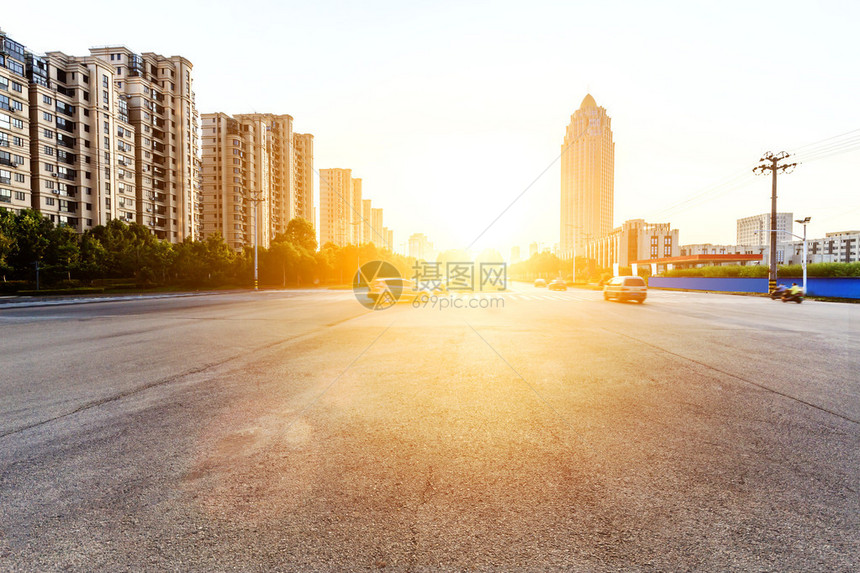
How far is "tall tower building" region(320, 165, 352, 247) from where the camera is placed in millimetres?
143500

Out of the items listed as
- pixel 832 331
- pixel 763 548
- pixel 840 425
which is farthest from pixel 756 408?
pixel 832 331

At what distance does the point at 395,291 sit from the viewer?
906 inches

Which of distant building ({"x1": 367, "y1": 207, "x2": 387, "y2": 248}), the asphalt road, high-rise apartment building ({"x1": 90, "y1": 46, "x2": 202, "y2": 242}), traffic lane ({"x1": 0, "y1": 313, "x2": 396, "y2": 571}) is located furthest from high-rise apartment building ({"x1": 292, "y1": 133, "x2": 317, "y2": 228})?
traffic lane ({"x1": 0, "y1": 313, "x2": 396, "y2": 571})

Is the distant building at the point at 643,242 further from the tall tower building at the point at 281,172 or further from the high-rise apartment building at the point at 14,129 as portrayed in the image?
the high-rise apartment building at the point at 14,129

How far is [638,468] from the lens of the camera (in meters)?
3.23

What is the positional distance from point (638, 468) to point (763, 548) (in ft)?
3.15

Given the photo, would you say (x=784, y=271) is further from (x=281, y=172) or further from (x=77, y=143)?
(x=281, y=172)

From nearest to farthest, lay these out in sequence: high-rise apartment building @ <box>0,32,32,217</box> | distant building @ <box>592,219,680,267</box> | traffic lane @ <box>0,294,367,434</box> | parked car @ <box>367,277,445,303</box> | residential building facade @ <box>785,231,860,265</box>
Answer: traffic lane @ <box>0,294,367,434</box>
parked car @ <box>367,277,445,303</box>
high-rise apartment building @ <box>0,32,32,217</box>
distant building @ <box>592,219,680,267</box>
residential building facade @ <box>785,231,860,265</box>

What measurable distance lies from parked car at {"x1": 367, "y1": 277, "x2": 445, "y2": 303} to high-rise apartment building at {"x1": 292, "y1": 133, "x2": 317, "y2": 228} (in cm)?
10046

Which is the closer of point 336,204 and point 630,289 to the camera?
point 630,289

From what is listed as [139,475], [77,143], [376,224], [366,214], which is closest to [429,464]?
[139,475]

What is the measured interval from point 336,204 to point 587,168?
86.7 meters

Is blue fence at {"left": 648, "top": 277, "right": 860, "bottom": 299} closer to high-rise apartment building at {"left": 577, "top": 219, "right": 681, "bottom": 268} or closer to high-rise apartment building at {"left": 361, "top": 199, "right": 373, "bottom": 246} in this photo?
high-rise apartment building at {"left": 577, "top": 219, "right": 681, "bottom": 268}

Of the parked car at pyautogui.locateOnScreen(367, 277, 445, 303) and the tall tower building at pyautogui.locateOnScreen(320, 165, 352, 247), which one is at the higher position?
the tall tower building at pyautogui.locateOnScreen(320, 165, 352, 247)
